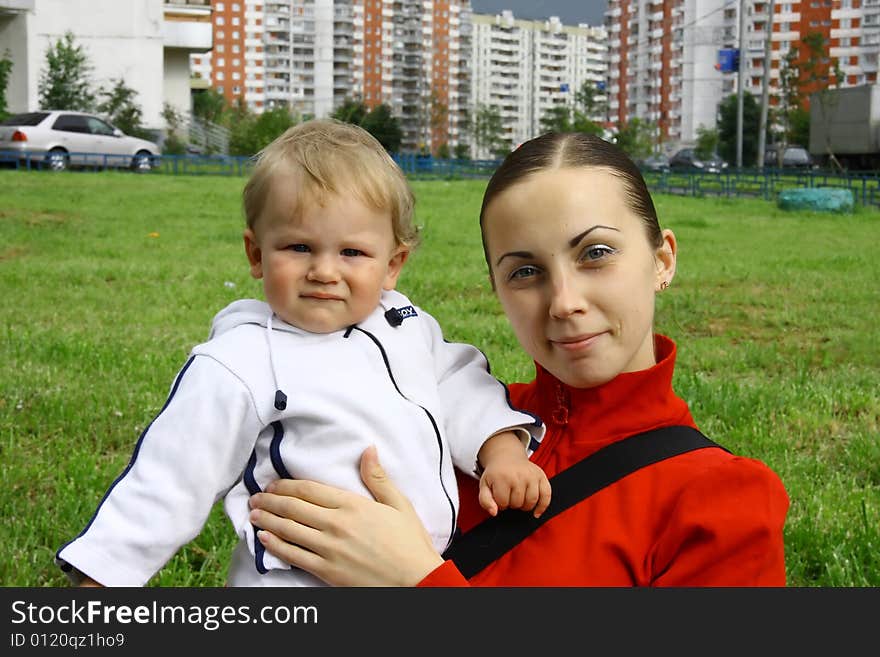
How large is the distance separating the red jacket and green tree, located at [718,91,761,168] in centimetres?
5832

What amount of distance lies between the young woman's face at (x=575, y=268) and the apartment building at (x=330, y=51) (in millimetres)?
129267

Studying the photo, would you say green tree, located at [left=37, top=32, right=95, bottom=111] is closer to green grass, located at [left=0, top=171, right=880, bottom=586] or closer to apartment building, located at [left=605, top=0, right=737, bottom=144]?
green grass, located at [left=0, top=171, right=880, bottom=586]

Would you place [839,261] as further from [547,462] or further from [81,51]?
[81,51]

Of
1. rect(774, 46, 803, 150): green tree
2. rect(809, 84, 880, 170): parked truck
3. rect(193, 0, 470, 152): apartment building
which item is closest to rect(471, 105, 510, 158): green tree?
rect(774, 46, 803, 150): green tree

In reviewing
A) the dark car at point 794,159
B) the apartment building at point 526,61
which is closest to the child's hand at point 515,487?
the dark car at point 794,159

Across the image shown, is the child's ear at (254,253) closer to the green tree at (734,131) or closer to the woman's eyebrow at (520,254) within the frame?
the woman's eyebrow at (520,254)

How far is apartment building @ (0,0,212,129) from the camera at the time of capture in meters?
38.6

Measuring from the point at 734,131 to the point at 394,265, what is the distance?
5998cm

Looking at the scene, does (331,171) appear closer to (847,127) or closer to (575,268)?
(575,268)

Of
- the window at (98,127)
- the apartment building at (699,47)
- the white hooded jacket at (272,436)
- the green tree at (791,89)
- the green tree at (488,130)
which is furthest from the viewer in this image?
the apartment building at (699,47)

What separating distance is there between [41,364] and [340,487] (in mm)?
4310

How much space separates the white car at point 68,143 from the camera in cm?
2514

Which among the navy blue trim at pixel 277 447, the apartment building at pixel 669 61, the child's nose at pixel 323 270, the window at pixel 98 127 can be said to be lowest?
the navy blue trim at pixel 277 447
